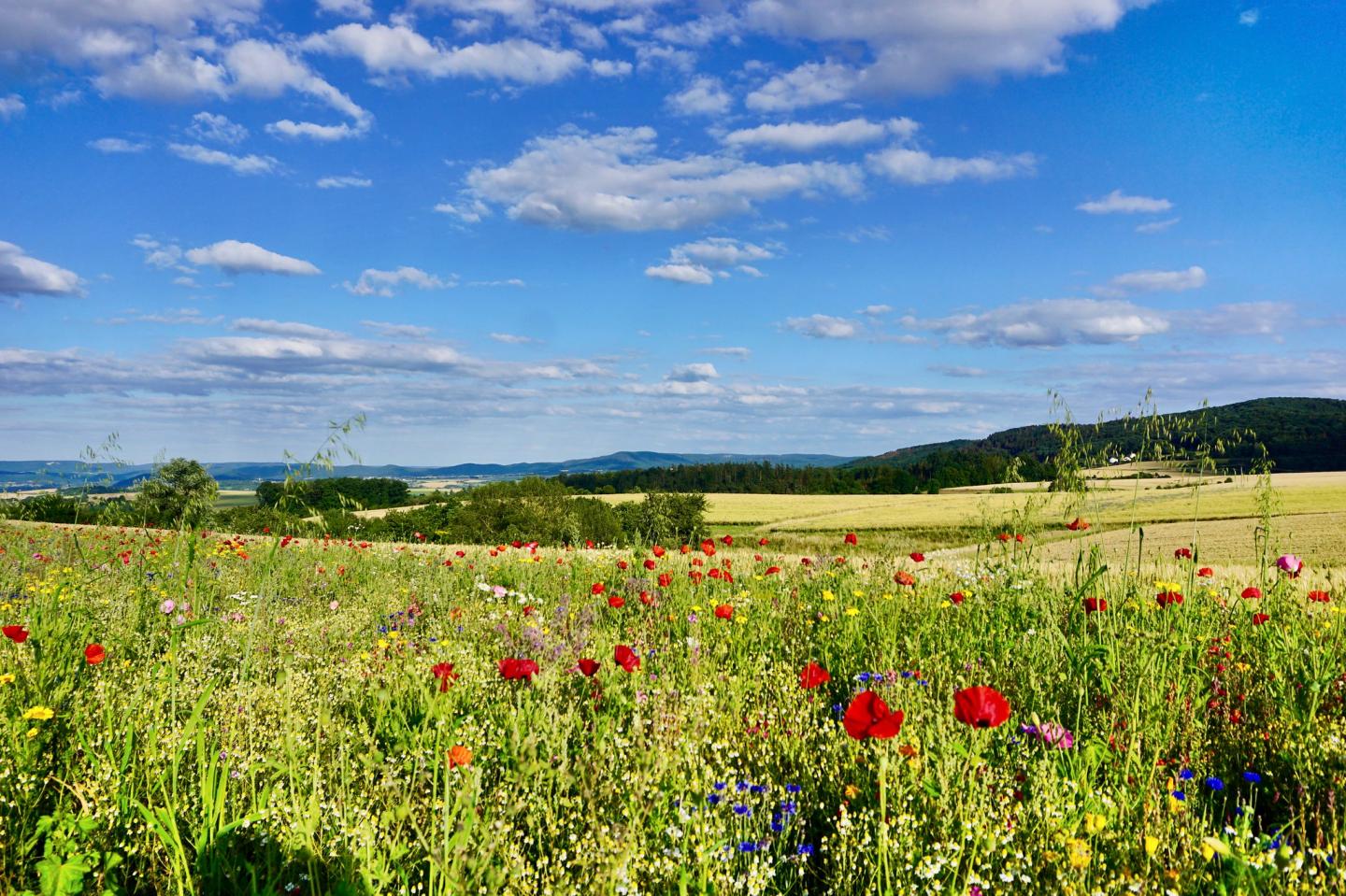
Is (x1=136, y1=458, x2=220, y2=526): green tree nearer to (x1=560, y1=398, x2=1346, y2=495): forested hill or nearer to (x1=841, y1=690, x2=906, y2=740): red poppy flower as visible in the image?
(x1=841, y1=690, x2=906, y2=740): red poppy flower

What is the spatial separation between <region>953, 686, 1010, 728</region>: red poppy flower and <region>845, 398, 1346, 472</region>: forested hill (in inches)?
142

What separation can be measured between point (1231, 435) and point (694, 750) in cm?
510

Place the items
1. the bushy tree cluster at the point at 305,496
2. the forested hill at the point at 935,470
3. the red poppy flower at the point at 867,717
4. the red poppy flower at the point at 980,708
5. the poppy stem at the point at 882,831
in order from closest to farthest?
1. the poppy stem at the point at 882,831
2. the red poppy flower at the point at 867,717
3. the red poppy flower at the point at 980,708
4. the bushy tree cluster at the point at 305,496
5. the forested hill at the point at 935,470

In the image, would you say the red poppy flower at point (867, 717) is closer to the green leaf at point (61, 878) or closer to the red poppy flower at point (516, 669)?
the red poppy flower at point (516, 669)

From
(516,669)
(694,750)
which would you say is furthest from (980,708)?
(516,669)

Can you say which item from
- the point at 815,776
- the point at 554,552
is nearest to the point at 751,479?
the point at 554,552

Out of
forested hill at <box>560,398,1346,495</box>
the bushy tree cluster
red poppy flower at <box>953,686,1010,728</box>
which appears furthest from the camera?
forested hill at <box>560,398,1346,495</box>

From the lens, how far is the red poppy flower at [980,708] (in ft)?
7.71

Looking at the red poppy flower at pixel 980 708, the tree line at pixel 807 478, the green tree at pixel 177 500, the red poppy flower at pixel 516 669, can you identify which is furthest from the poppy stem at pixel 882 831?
the tree line at pixel 807 478

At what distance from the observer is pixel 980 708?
7.77ft

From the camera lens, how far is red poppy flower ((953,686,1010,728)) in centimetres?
235

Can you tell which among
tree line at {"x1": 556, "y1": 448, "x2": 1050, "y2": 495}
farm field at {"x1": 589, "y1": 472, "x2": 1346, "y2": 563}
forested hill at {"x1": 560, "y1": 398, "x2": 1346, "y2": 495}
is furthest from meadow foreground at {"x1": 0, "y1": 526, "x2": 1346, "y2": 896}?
tree line at {"x1": 556, "y1": 448, "x2": 1050, "y2": 495}

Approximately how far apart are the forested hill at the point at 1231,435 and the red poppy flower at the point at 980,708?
11.9 ft

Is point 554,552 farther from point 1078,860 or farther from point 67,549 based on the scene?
point 1078,860
